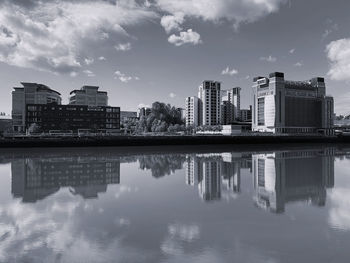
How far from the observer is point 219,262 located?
22.0 ft

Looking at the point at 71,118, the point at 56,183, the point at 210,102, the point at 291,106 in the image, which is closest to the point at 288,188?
the point at 56,183

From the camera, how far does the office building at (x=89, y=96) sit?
456 feet

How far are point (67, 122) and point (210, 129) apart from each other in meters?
57.3

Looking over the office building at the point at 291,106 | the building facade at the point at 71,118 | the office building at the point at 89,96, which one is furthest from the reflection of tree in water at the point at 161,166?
the office building at the point at 89,96

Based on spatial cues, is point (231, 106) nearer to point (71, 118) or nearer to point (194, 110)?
point (194, 110)

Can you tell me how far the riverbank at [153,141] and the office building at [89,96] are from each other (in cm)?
8622

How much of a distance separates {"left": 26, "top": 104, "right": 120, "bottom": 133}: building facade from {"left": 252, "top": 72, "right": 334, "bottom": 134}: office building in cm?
6869

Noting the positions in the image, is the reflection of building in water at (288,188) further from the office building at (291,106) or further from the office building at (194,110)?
the office building at (194,110)

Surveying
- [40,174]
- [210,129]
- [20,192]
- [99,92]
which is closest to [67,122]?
[99,92]

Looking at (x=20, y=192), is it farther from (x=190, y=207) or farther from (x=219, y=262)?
(x=219, y=262)

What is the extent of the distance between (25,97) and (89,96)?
99.6ft

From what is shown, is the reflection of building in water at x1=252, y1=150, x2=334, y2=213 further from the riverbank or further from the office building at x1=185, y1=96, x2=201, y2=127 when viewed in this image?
the office building at x1=185, y1=96, x2=201, y2=127

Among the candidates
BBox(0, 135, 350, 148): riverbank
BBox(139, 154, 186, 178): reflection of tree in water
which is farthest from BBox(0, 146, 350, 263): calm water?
BBox(0, 135, 350, 148): riverbank

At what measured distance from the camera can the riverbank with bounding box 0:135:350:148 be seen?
52844mm
